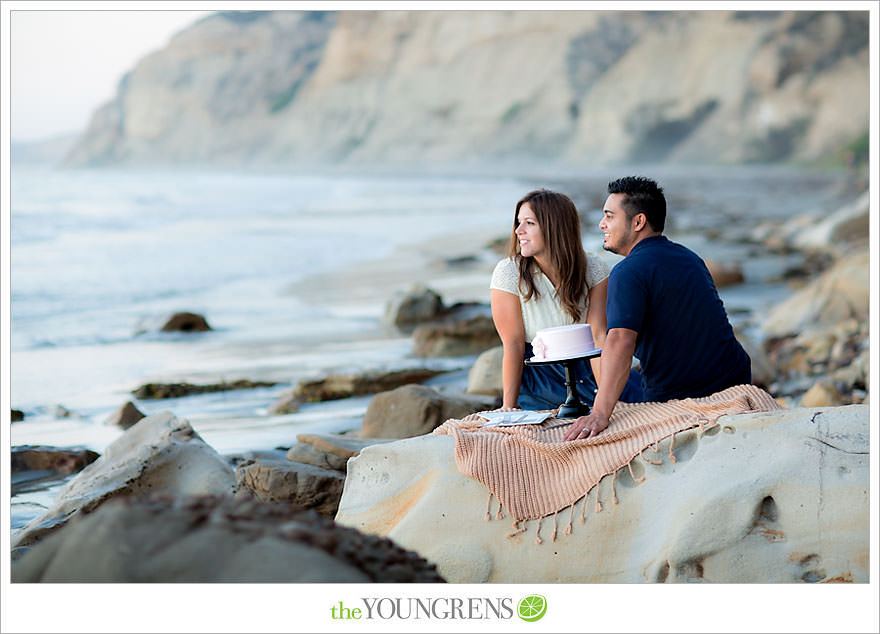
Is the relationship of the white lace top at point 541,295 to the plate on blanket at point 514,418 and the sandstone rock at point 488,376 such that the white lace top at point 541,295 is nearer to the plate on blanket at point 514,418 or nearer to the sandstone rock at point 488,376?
the plate on blanket at point 514,418

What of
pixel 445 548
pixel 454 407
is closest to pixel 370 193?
pixel 454 407

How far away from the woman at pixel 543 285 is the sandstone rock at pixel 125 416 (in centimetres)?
325

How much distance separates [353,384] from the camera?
7.07 meters

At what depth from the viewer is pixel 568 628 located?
106 inches

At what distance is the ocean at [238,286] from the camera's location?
22.5 ft

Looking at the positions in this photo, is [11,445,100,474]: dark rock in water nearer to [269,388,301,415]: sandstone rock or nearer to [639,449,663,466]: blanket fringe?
[269,388,301,415]: sandstone rock

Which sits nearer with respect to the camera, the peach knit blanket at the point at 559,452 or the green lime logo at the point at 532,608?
the green lime logo at the point at 532,608

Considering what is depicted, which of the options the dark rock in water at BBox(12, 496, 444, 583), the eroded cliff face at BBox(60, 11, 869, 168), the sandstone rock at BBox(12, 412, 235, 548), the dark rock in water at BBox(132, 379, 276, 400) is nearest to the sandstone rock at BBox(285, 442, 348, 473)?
the sandstone rock at BBox(12, 412, 235, 548)

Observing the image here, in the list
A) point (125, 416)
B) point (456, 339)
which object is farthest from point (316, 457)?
point (456, 339)

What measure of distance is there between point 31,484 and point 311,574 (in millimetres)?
3701

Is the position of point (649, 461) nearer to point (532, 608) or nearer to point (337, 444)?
point (532, 608)

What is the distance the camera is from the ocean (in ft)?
22.5

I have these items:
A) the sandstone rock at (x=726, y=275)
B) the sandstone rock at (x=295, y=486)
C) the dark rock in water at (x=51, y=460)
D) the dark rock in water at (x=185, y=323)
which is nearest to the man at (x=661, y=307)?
the sandstone rock at (x=295, y=486)

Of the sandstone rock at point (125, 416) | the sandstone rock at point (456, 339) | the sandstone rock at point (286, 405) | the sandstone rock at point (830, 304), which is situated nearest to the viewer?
the sandstone rock at point (125, 416)
